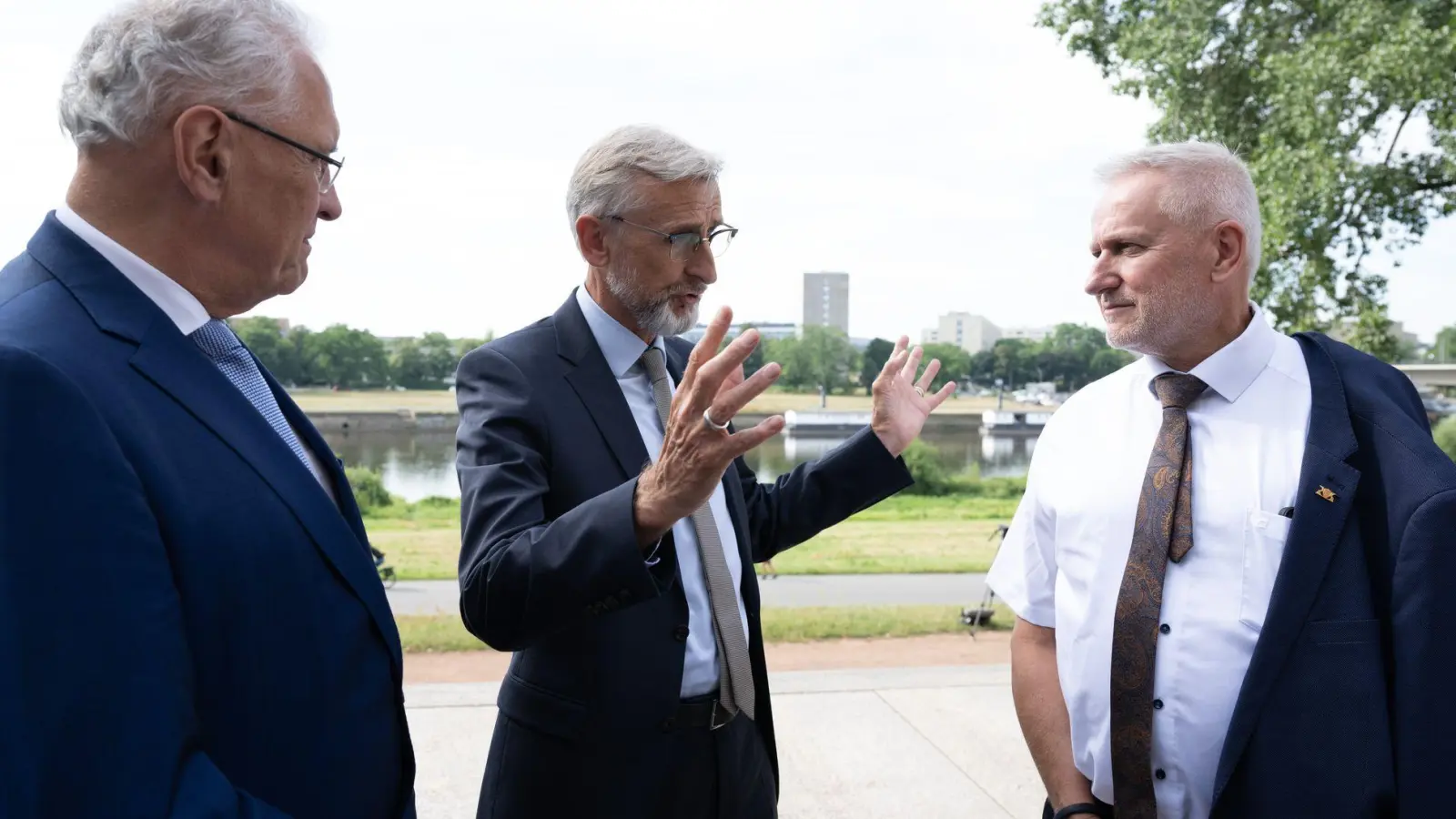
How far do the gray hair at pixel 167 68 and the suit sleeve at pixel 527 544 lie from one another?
0.76 meters

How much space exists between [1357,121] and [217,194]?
34.8 ft

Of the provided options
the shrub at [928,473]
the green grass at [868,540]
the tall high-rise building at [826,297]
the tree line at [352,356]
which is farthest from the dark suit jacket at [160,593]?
the tall high-rise building at [826,297]

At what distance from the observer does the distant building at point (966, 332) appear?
105 ft

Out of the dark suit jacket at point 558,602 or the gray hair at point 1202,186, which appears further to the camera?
the gray hair at point 1202,186

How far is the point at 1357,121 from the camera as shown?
952 cm

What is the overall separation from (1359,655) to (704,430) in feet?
4.17

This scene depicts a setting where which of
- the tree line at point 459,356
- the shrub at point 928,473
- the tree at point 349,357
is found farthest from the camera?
the shrub at point 928,473

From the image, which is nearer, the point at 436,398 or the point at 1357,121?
the point at 1357,121

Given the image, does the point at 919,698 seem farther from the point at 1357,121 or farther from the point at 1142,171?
the point at 1357,121

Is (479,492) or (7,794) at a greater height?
(479,492)

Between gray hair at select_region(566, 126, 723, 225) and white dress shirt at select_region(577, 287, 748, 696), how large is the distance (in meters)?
0.23

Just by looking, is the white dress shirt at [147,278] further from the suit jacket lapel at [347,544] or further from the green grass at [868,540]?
the green grass at [868,540]

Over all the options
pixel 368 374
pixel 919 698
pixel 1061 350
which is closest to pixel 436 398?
pixel 368 374

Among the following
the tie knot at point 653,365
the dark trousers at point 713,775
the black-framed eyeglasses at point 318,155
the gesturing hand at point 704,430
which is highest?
the black-framed eyeglasses at point 318,155
